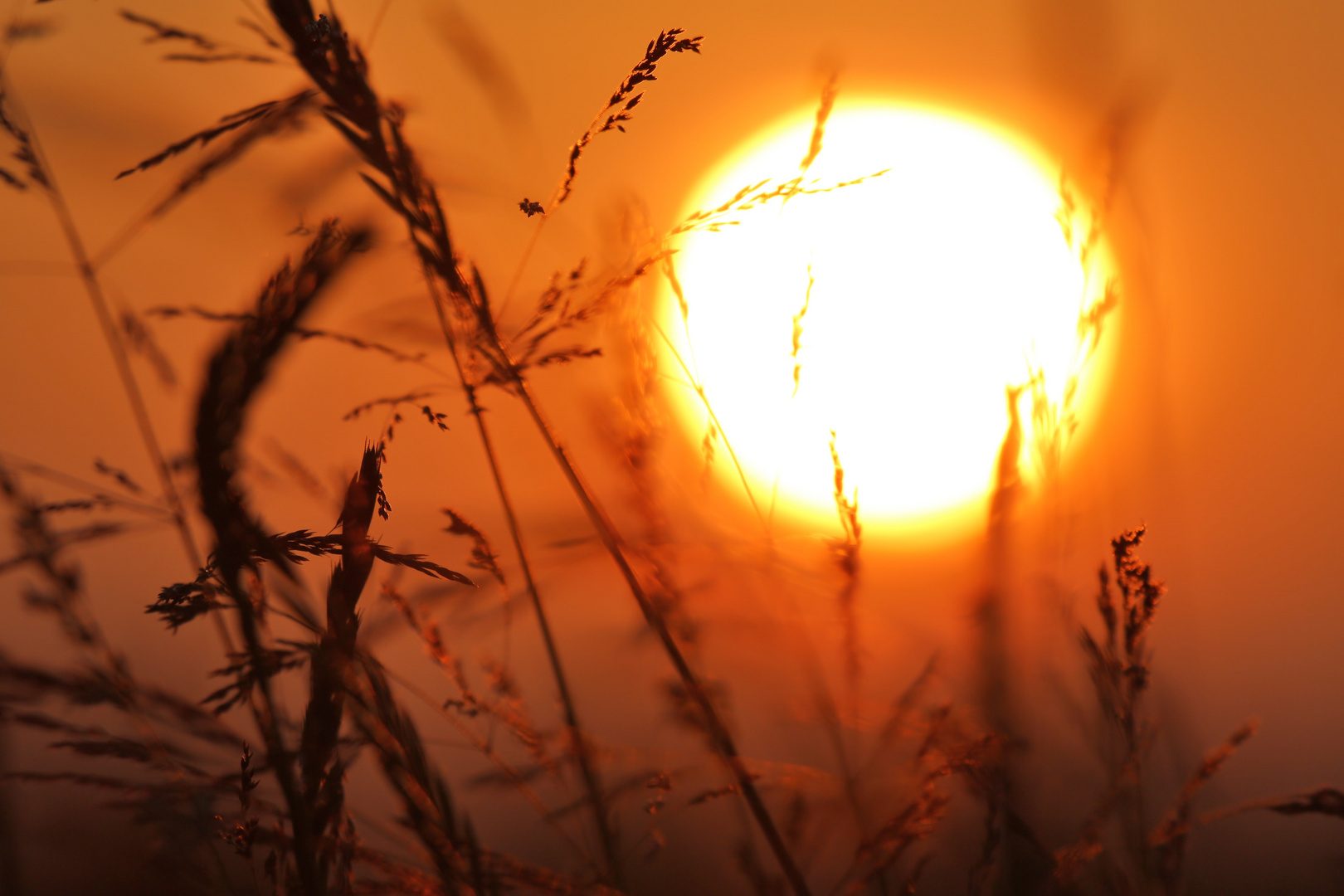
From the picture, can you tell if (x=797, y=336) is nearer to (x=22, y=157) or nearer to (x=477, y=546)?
(x=477, y=546)

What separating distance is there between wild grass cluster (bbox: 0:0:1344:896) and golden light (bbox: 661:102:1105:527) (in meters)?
0.12

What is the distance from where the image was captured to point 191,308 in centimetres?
85

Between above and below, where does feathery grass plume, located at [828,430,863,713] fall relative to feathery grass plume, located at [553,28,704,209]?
below

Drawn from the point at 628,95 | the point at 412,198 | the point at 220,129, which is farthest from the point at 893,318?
the point at 220,129

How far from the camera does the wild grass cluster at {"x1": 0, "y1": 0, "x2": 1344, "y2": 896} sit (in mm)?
590

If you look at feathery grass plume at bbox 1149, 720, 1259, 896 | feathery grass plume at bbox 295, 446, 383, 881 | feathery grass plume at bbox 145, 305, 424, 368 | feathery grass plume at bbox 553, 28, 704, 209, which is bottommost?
feathery grass plume at bbox 1149, 720, 1259, 896

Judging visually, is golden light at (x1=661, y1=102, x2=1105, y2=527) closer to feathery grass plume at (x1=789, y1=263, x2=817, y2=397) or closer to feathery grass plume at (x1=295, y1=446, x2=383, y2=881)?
feathery grass plume at (x1=789, y1=263, x2=817, y2=397)

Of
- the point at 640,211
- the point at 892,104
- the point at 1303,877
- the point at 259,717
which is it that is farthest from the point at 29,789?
the point at 892,104

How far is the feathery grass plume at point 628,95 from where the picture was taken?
64 centimetres

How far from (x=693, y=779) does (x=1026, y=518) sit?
59 cm

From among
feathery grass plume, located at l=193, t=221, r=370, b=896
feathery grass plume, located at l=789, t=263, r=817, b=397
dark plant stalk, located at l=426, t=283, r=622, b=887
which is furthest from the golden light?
feathery grass plume, located at l=193, t=221, r=370, b=896

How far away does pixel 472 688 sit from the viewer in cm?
89

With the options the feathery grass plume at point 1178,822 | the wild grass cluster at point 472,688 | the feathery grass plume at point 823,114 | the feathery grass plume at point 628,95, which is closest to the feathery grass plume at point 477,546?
the wild grass cluster at point 472,688

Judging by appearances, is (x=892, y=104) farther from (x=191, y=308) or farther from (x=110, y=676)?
(x=110, y=676)
